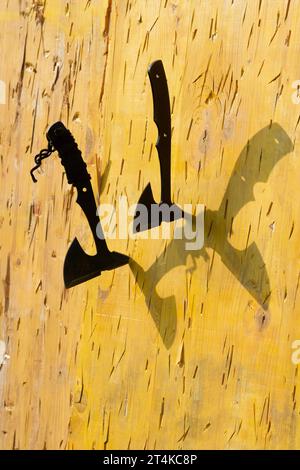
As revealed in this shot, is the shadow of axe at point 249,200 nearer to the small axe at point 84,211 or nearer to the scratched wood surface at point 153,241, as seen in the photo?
the scratched wood surface at point 153,241

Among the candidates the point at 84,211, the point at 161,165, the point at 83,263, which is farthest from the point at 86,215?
the point at 161,165

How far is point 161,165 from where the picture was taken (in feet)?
6.32

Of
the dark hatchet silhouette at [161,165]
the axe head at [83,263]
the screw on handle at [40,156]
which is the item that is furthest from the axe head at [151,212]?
the screw on handle at [40,156]

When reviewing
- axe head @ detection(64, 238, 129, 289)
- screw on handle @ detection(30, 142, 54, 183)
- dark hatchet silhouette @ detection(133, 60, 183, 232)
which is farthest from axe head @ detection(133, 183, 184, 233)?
screw on handle @ detection(30, 142, 54, 183)

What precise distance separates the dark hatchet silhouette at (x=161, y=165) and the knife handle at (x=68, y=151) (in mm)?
156

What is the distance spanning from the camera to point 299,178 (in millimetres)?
1882

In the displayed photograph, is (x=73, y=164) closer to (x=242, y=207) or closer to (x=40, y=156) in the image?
(x=40, y=156)

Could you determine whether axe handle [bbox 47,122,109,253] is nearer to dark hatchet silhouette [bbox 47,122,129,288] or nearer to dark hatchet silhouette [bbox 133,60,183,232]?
dark hatchet silhouette [bbox 47,122,129,288]

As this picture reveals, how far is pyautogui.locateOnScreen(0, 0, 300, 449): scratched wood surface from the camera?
1918 mm

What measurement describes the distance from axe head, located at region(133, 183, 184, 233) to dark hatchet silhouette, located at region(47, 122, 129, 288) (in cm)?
9

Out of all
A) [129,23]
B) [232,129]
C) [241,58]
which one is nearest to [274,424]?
[232,129]

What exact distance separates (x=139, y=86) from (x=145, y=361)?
0.66 m

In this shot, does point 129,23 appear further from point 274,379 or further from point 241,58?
point 274,379

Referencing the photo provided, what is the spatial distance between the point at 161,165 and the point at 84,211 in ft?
0.71
